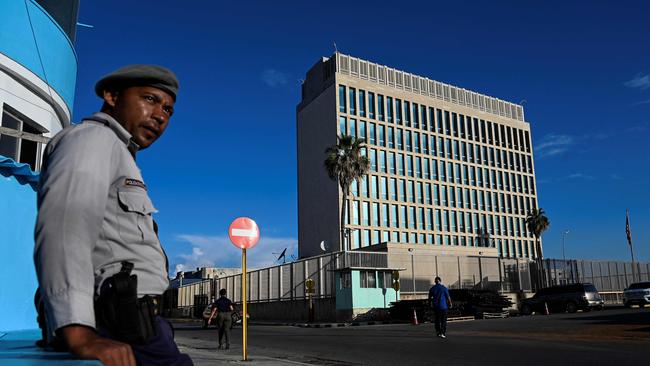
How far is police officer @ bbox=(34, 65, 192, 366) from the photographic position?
1.47m

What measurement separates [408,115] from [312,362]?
207 ft

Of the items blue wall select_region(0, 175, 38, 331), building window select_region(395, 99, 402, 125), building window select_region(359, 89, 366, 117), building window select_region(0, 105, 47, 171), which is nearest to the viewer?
blue wall select_region(0, 175, 38, 331)

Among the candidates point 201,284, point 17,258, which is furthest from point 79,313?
point 201,284

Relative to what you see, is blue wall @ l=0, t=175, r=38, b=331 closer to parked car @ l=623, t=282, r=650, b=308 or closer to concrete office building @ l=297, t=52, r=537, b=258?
parked car @ l=623, t=282, r=650, b=308

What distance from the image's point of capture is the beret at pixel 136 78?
199 centimetres

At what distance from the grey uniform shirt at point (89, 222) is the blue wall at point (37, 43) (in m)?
8.37

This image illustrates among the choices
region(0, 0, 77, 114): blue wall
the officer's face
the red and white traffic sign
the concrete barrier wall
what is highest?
region(0, 0, 77, 114): blue wall

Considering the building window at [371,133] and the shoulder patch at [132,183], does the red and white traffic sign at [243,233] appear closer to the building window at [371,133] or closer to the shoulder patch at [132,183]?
the shoulder patch at [132,183]

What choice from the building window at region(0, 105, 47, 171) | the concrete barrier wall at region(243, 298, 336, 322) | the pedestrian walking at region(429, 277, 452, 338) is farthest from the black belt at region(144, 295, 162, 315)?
the concrete barrier wall at region(243, 298, 336, 322)

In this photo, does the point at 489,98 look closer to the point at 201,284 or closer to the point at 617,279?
the point at 617,279

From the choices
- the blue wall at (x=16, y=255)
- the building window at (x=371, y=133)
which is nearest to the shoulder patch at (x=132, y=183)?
the blue wall at (x=16, y=255)

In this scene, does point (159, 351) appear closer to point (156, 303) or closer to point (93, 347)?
point (156, 303)

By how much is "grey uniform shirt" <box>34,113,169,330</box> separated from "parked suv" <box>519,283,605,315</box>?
118 ft

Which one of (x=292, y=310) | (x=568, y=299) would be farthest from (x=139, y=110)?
(x=292, y=310)
